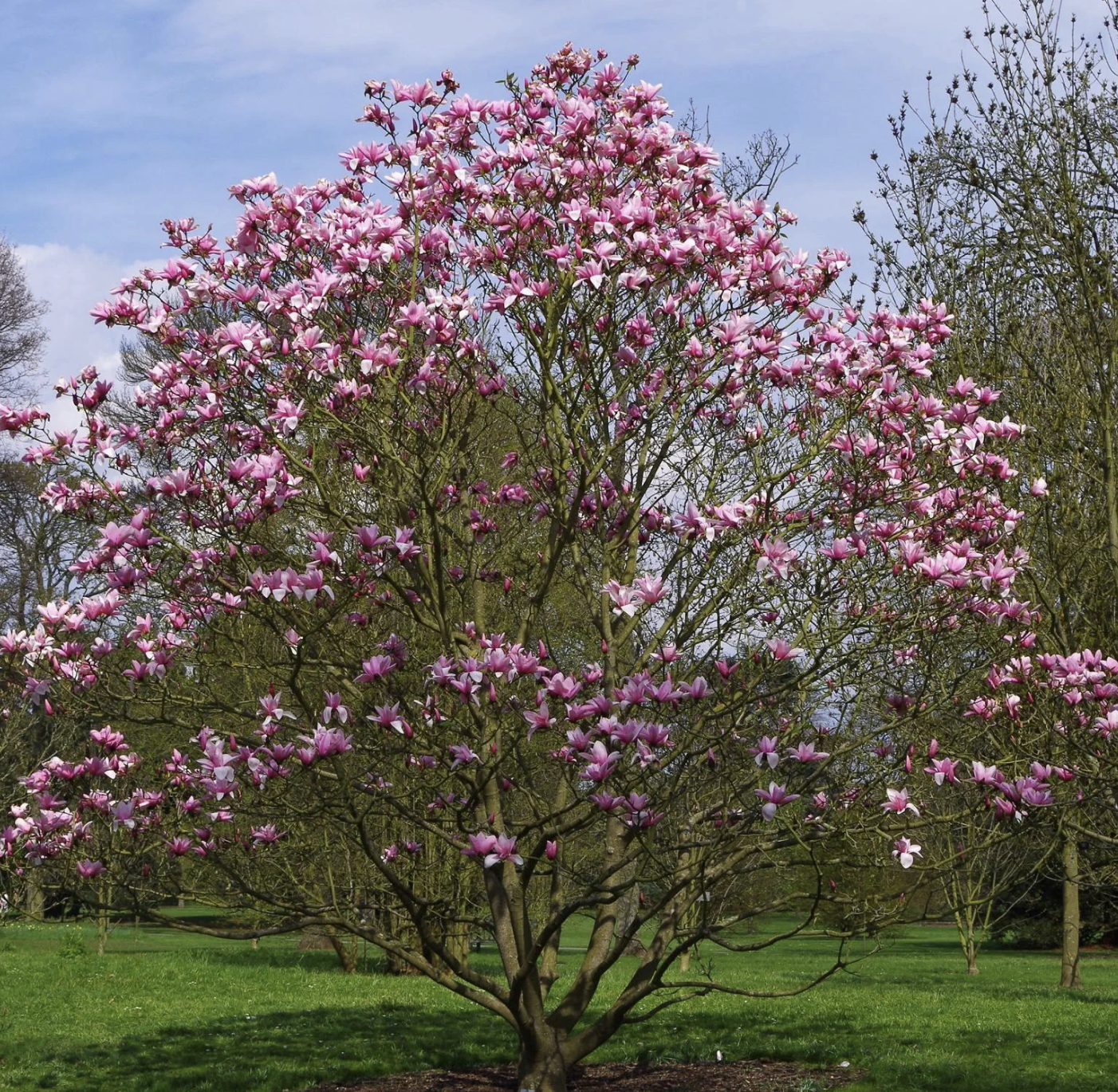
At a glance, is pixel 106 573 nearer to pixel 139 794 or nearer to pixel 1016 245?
pixel 139 794

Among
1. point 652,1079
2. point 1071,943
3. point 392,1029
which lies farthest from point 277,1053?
point 1071,943

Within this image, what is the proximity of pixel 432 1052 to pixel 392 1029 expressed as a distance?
1648mm

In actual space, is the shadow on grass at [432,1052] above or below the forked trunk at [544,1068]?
below

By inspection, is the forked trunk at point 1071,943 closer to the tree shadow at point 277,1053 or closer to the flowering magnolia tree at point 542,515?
the tree shadow at point 277,1053

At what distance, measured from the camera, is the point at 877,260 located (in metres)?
11.9

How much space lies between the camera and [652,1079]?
10.1m

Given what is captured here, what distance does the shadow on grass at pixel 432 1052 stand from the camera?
10172 mm

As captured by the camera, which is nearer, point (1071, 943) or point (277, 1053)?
point (277, 1053)

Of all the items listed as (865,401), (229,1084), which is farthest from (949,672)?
(229,1084)

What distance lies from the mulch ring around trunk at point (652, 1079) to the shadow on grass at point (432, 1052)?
306 millimetres

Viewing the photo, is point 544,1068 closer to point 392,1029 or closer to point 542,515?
point 542,515

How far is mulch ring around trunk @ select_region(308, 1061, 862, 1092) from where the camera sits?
971cm

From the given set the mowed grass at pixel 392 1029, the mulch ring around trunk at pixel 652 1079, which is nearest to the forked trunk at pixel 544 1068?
the mulch ring around trunk at pixel 652 1079

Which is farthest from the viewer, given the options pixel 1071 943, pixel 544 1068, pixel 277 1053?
pixel 1071 943
